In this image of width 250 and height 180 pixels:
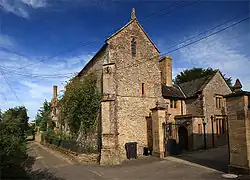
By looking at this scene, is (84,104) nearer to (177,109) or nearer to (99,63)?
(99,63)

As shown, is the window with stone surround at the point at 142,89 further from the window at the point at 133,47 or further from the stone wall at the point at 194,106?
the stone wall at the point at 194,106

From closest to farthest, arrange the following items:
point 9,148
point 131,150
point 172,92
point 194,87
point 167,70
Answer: point 9,148
point 131,150
point 172,92
point 194,87
point 167,70

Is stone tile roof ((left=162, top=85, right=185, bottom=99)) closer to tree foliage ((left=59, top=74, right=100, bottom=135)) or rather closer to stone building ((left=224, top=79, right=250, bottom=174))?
tree foliage ((left=59, top=74, right=100, bottom=135))

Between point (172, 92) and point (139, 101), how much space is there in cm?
593

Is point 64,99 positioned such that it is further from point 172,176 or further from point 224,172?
point 224,172

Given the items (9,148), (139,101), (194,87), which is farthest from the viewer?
(194,87)

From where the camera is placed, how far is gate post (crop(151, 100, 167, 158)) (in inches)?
691

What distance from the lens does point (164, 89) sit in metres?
24.3

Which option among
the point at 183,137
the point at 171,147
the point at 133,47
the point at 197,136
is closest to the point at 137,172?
the point at 171,147

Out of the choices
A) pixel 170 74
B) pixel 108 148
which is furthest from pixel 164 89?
pixel 108 148

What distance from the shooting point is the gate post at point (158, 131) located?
57.6ft

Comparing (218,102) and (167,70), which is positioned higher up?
(167,70)

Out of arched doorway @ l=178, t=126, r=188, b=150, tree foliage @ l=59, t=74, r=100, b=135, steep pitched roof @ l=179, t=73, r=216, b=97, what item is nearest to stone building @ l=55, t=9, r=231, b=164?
arched doorway @ l=178, t=126, r=188, b=150

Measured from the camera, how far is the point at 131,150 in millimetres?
18234
